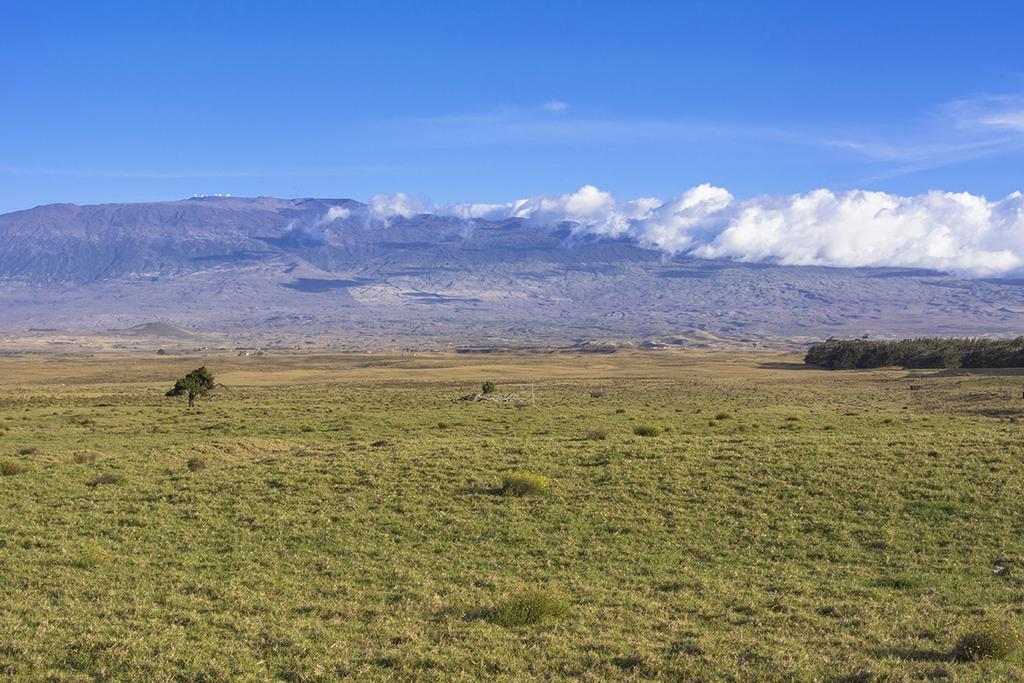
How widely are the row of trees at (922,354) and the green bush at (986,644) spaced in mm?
79301

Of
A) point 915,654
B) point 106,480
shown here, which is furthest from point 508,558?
point 106,480

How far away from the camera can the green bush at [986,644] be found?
407 inches

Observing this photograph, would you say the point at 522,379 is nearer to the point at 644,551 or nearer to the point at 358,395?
the point at 358,395

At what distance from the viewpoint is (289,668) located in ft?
33.5

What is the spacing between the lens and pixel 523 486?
20.5m

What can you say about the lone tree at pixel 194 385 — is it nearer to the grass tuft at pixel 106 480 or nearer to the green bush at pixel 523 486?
the grass tuft at pixel 106 480

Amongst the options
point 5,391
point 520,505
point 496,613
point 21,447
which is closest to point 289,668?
point 496,613

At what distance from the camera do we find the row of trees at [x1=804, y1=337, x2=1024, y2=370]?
84688 mm

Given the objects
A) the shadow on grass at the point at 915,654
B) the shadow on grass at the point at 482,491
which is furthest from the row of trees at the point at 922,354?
the shadow on grass at the point at 915,654

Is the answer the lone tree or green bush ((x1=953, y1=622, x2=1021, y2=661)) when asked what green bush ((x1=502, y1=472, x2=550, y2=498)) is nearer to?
green bush ((x1=953, y1=622, x2=1021, y2=661))

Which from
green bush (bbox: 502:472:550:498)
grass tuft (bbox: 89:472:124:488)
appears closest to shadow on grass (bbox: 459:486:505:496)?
green bush (bbox: 502:472:550:498)

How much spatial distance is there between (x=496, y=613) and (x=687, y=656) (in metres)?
2.82

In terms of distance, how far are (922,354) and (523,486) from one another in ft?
284

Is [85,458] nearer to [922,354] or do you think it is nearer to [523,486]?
[523,486]
